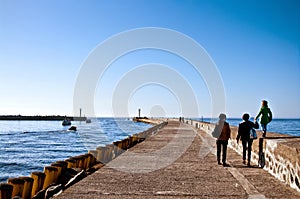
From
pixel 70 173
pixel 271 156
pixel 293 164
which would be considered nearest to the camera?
pixel 293 164

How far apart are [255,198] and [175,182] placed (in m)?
1.84

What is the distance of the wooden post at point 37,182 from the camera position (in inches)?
323

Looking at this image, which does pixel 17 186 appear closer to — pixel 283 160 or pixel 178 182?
pixel 178 182

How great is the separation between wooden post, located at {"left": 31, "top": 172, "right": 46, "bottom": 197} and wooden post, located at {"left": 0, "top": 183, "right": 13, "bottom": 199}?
116cm

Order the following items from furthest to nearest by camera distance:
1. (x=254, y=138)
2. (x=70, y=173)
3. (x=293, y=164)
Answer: (x=70, y=173) < (x=254, y=138) < (x=293, y=164)

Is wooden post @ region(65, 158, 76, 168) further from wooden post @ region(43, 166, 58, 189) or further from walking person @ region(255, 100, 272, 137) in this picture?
walking person @ region(255, 100, 272, 137)

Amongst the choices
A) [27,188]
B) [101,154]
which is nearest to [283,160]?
[27,188]

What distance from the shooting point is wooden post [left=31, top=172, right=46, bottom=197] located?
8.21 meters

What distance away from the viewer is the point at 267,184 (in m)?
6.73

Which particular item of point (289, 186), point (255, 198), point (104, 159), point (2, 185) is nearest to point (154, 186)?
point (255, 198)

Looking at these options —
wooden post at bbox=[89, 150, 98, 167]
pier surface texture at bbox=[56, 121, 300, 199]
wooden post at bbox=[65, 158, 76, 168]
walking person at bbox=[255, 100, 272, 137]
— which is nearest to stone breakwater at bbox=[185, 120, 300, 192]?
pier surface texture at bbox=[56, 121, 300, 199]

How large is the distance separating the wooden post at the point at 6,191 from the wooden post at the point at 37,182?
116 centimetres

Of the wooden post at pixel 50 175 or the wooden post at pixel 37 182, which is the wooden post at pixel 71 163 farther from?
the wooden post at pixel 37 182

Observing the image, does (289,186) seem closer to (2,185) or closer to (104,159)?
(2,185)
